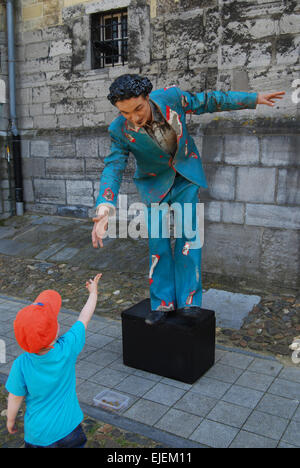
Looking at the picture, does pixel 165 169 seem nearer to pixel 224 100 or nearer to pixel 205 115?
pixel 224 100

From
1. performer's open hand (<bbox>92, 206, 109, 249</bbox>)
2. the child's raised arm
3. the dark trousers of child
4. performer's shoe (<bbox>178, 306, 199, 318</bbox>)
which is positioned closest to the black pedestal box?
performer's shoe (<bbox>178, 306, 199, 318</bbox>)

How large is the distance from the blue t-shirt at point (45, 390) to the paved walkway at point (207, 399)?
77 cm

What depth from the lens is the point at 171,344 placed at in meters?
3.25

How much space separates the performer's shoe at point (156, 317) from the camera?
329 centimetres

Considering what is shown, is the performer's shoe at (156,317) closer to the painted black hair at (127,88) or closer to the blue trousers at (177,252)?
the blue trousers at (177,252)

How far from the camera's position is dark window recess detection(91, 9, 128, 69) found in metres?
7.10

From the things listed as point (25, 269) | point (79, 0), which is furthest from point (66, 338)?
point (79, 0)

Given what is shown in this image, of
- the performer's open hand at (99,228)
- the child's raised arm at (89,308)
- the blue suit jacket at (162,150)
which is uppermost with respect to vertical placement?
the blue suit jacket at (162,150)

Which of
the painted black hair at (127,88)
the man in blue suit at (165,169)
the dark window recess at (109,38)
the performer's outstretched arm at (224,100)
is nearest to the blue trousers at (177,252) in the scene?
the man in blue suit at (165,169)

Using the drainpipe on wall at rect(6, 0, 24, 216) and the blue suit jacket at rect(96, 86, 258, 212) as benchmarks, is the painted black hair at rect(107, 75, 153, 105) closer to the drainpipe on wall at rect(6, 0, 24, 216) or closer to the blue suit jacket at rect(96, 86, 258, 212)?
the blue suit jacket at rect(96, 86, 258, 212)

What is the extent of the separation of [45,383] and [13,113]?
696 cm

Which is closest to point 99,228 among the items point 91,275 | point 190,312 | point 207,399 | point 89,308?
point 89,308

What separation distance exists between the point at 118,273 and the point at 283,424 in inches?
132

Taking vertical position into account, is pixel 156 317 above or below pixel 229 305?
above
